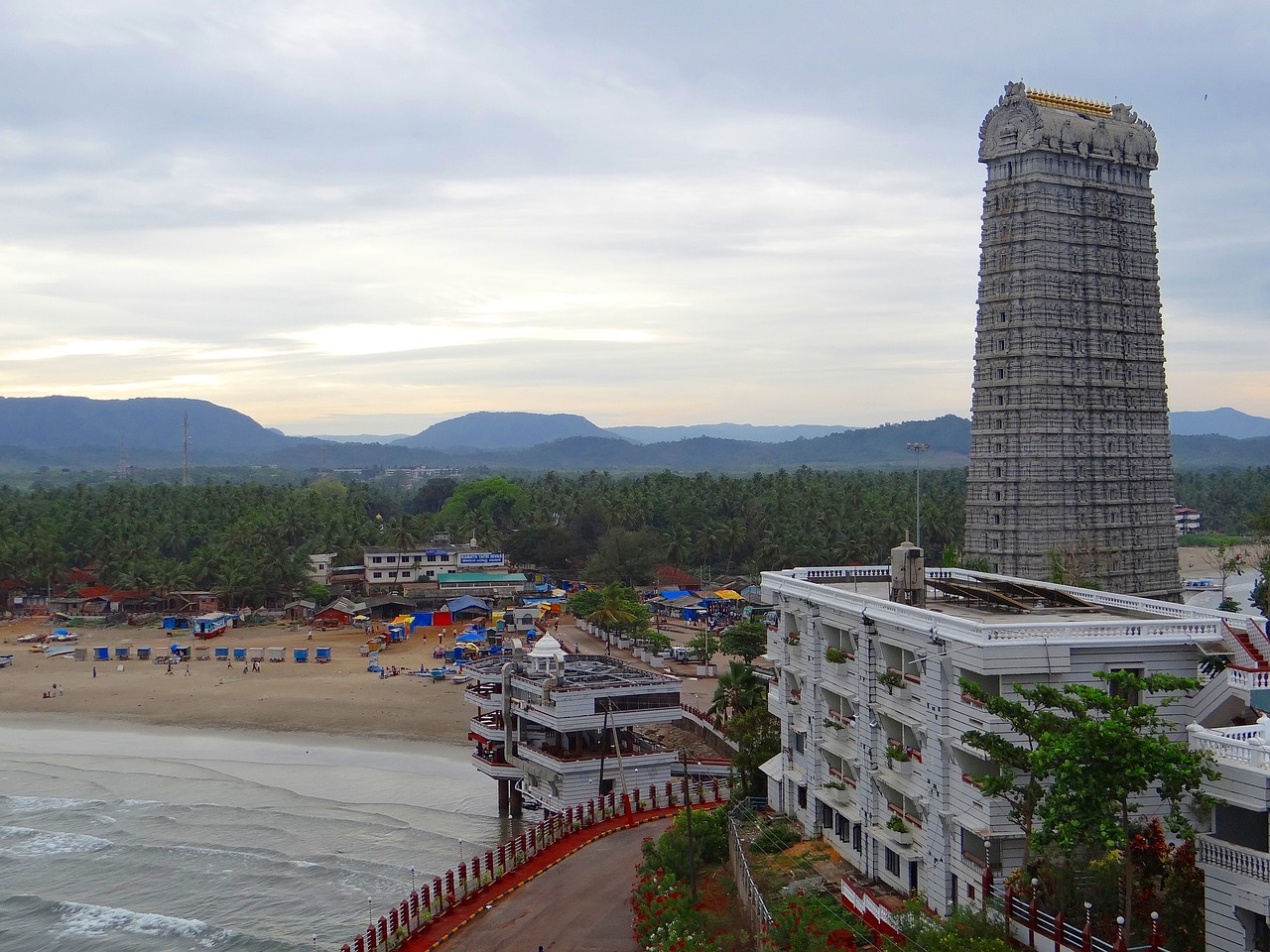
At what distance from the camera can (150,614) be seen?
113125mm

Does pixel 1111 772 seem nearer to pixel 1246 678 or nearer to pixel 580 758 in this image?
pixel 1246 678

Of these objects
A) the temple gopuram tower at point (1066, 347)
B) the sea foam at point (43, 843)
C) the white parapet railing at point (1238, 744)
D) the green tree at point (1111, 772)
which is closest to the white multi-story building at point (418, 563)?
the temple gopuram tower at point (1066, 347)

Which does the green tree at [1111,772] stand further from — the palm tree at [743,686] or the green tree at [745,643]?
the green tree at [745,643]

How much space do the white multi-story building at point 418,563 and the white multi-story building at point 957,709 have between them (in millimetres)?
88511

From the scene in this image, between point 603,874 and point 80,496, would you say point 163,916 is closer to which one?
point 603,874

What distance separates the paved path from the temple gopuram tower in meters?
38.4

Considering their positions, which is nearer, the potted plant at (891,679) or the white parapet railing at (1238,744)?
the white parapet railing at (1238,744)

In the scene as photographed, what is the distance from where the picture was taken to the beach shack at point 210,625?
103 m

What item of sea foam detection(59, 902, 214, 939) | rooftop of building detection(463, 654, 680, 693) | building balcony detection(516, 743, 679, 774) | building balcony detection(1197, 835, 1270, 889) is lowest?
sea foam detection(59, 902, 214, 939)

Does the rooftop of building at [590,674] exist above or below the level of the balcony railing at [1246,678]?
below

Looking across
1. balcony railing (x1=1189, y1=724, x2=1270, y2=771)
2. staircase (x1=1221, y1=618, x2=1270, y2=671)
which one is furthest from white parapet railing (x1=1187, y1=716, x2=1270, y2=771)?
staircase (x1=1221, y1=618, x2=1270, y2=671)

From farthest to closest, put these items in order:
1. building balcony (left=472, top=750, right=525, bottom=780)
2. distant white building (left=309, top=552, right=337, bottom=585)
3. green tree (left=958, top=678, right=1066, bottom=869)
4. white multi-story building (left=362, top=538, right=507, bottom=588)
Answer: distant white building (left=309, top=552, right=337, bottom=585) < white multi-story building (left=362, top=538, right=507, bottom=588) < building balcony (left=472, top=750, right=525, bottom=780) < green tree (left=958, top=678, right=1066, bottom=869)

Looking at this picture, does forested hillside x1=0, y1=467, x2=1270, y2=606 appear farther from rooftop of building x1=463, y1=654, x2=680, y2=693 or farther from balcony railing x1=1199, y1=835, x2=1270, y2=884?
balcony railing x1=1199, y1=835, x2=1270, y2=884

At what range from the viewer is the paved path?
114 ft
